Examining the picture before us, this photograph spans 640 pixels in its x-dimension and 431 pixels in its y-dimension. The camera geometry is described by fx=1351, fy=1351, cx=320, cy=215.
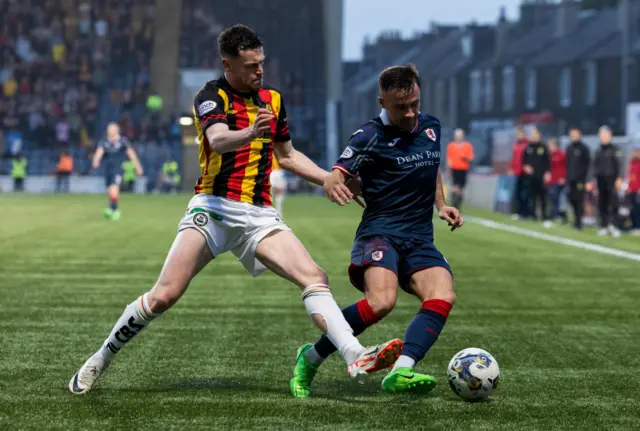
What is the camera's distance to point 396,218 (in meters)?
7.14

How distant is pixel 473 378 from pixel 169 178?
5151 cm

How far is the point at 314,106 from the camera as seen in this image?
2323 inches

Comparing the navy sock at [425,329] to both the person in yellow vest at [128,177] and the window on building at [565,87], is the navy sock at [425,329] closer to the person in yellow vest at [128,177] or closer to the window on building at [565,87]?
the person in yellow vest at [128,177]

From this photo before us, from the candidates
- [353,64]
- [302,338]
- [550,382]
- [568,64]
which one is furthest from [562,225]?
[353,64]

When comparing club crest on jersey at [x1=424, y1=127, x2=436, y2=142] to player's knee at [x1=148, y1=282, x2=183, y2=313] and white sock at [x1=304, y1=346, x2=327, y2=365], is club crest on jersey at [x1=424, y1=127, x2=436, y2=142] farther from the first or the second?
player's knee at [x1=148, y1=282, x2=183, y2=313]

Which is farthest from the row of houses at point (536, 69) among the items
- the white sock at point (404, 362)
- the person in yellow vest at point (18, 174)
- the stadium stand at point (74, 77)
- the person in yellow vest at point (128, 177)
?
the white sock at point (404, 362)

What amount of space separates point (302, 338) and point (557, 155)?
20684 millimetres

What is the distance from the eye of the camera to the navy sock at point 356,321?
690 cm

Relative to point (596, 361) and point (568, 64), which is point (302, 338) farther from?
point (568, 64)

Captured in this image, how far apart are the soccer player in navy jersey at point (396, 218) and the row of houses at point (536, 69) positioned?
54.7 meters

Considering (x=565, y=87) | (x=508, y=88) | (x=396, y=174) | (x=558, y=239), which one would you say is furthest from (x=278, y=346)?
(x=508, y=88)

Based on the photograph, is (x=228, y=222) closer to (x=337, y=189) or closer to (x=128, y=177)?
(x=337, y=189)

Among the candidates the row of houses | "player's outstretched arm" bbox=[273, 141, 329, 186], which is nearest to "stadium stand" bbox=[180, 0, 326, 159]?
the row of houses

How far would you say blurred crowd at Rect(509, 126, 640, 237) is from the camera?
81.6ft
